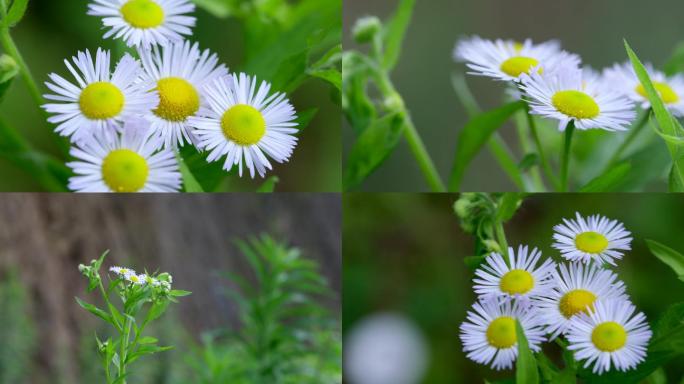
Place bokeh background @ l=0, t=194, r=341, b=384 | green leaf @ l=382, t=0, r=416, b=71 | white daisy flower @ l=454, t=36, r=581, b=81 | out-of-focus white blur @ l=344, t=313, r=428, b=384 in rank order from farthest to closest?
1. bokeh background @ l=0, t=194, r=341, b=384
2. out-of-focus white blur @ l=344, t=313, r=428, b=384
3. green leaf @ l=382, t=0, r=416, b=71
4. white daisy flower @ l=454, t=36, r=581, b=81

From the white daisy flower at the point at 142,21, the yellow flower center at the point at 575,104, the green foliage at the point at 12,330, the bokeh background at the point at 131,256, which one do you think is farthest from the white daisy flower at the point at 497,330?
the green foliage at the point at 12,330

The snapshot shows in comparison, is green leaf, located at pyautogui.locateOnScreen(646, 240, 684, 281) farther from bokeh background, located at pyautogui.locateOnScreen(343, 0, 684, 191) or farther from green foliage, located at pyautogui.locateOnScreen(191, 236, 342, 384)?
bokeh background, located at pyautogui.locateOnScreen(343, 0, 684, 191)

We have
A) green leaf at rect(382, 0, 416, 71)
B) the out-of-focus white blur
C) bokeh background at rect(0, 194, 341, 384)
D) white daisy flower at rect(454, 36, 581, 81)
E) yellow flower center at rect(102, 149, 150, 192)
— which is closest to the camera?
yellow flower center at rect(102, 149, 150, 192)

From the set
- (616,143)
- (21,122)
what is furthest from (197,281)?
(616,143)

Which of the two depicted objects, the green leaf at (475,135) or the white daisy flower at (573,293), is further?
the green leaf at (475,135)

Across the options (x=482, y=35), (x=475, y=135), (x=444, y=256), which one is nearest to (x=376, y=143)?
(x=475, y=135)

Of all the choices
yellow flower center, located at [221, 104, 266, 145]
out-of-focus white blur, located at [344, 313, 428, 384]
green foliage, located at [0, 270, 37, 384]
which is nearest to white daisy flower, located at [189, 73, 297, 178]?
yellow flower center, located at [221, 104, 266, 145]

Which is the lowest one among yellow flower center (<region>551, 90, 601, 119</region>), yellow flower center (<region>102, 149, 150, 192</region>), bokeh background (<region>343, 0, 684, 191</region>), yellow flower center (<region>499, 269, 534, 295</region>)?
yellow flower center (<region>499, 269, 534, 295</region>)

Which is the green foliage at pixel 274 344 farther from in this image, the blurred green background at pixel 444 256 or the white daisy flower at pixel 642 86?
the white daisy flower at pixel 642 86
